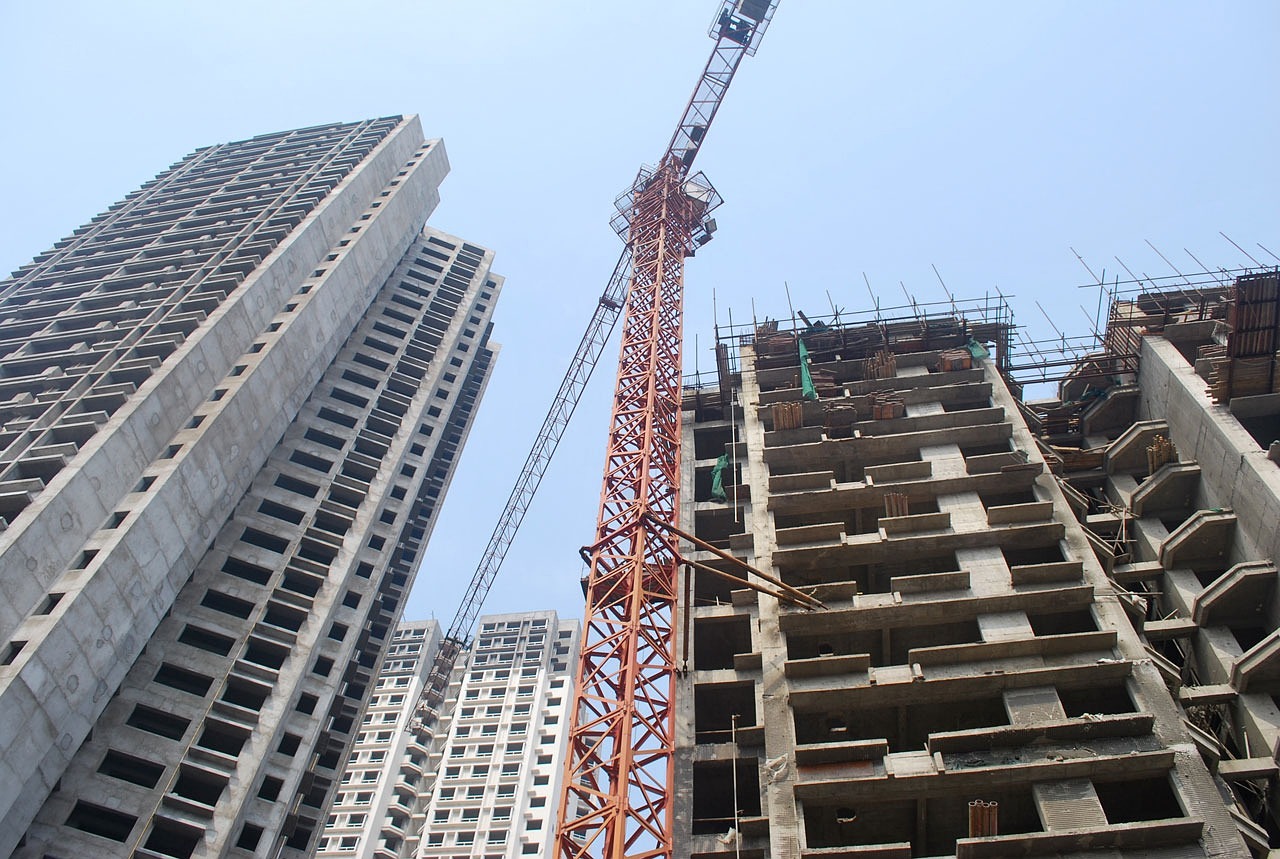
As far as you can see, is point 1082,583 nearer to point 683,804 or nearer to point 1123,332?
point 683,804

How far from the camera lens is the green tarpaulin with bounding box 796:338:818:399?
134 ft

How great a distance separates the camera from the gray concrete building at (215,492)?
42156 mm

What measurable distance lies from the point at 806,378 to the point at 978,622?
14.8 metres

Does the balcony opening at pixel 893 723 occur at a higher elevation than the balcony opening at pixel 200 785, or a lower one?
lower

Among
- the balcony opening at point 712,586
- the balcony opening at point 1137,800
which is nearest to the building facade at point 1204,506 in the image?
the balcony opening at point 1137,800

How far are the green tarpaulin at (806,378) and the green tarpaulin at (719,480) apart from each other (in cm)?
436

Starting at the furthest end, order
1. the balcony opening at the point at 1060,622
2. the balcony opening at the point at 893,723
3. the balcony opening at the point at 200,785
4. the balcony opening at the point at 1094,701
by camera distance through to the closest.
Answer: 1. the balcony opening at the point at 200,785
2. the balcony opening at the point at 1060,622
3. the balcony opening at the point at 893,723
4. the balcony opening at the point at 1094,701

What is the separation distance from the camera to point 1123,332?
42531mm

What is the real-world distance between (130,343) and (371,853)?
4893 cm

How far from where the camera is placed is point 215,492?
5272cm

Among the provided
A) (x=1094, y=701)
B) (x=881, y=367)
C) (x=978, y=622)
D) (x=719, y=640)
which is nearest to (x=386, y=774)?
(x=719, y=640)

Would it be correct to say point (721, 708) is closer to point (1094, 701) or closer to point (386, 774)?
point (1094, 701)

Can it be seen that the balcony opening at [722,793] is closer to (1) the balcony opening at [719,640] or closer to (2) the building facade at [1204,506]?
(1) the balcony opening at [719,640]

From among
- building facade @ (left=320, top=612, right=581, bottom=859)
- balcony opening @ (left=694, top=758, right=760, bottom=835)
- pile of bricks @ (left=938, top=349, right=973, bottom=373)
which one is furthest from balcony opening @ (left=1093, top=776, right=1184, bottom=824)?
building facade @ (left=320, top=612, right=581, bottom=859)
